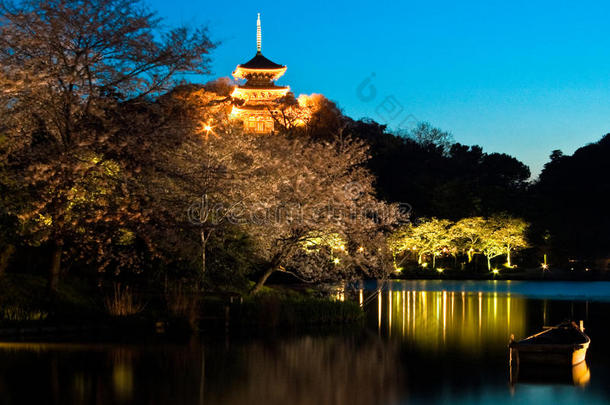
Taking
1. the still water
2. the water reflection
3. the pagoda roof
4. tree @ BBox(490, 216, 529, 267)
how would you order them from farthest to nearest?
the pagoda roof
tree @ BBox(490, 216, 529, 267)
the still water
the water reflection

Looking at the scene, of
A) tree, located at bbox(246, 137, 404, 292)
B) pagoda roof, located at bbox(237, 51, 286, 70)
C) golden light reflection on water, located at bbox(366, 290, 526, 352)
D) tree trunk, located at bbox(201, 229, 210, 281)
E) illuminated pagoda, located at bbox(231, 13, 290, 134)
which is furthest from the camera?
pagoda roof, located at bbox(237, 51, 286, 70)

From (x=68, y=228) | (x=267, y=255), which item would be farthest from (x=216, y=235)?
(x=68, y=228)

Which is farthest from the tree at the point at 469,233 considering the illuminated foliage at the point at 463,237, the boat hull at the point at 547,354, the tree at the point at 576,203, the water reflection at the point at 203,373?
the boat hull at the point at 547,354

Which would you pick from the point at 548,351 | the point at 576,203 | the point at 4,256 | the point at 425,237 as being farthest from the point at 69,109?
the point at 576,203

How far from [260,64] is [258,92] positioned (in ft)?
8.89

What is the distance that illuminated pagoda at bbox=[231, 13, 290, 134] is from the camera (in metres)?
57.4

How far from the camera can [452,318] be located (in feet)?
85.3

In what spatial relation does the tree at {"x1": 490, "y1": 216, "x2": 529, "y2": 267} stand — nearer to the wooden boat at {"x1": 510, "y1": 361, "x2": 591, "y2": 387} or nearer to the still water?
the still water

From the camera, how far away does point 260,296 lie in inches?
906

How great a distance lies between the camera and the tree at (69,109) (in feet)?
62.0

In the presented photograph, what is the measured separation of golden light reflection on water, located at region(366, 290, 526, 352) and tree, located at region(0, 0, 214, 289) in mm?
8764

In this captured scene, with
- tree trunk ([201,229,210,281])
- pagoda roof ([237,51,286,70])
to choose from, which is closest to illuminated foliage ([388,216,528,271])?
pagoda roof ([237,51,286,70])

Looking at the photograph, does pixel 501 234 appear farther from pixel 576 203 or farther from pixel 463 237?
pixel 576 203

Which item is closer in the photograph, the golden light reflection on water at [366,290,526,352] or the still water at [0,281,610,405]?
the still water at [0,281,610,405]
